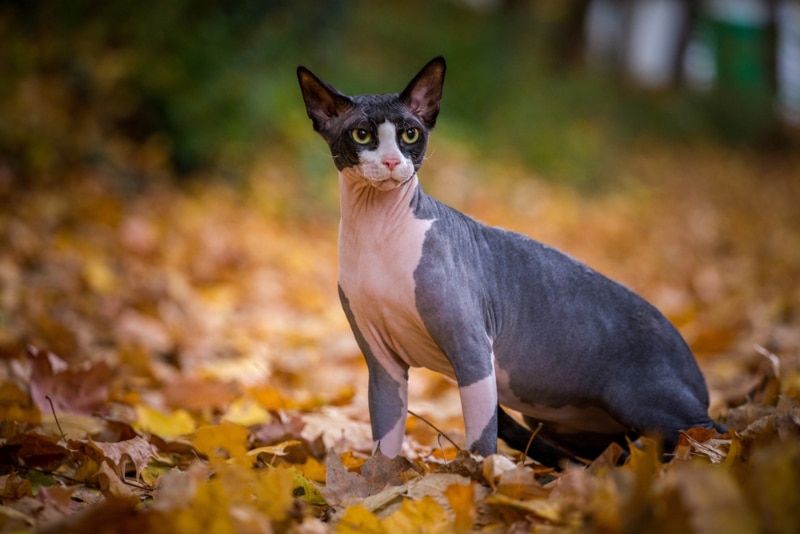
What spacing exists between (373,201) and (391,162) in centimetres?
19

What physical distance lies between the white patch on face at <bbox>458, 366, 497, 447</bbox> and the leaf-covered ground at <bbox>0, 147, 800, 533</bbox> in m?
0.11

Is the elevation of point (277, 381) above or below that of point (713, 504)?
below

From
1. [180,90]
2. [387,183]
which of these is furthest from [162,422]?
[180,90]

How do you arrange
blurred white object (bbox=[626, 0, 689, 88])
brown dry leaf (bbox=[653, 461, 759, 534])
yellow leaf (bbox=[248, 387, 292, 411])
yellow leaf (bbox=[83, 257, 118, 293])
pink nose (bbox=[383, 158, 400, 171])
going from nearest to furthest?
brown dry leaf (bbox=[653, 461, 759, 534])
pink nose (bbox=[383, 158, 400, 171])
yellow leaf (bbox=[248, 387, 292, 411])
yellow leaf (bbox=[83, 257, 118, 293])
blurred white object (bbox=[626, 0, 689, 88])

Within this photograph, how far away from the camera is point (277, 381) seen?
4.02 m

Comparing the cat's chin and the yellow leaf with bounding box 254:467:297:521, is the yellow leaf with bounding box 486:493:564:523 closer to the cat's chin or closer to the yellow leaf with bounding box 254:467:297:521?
the yellow leaf with bounding box 254:467:297:521

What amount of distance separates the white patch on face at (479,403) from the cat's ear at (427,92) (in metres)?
0.80

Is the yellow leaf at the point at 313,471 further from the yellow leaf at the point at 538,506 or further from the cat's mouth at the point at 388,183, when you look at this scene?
the cat's mouth at the point at 388,183

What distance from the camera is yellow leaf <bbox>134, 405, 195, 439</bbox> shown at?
307 centimetres

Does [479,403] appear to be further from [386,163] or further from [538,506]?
[386,163]

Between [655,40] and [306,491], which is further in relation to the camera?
[655,40]

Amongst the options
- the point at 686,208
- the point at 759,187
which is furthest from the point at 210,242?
the point at 759,187

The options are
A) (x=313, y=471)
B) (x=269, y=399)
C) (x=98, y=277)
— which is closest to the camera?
(x=313, y=471)

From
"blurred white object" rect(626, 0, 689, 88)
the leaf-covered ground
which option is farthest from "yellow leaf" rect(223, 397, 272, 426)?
"blurred white object" rect(626, 0, 689, 88)
